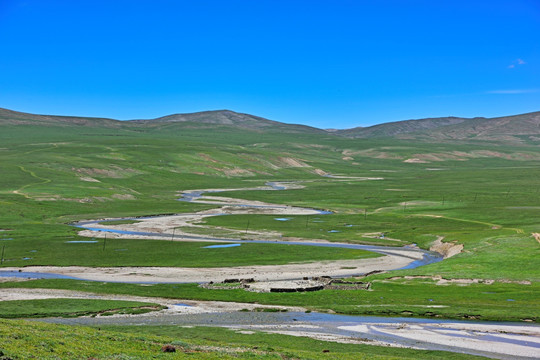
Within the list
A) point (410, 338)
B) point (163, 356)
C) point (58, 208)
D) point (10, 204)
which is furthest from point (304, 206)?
point (163, 356)

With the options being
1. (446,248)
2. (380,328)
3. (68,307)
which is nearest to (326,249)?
(446,248)

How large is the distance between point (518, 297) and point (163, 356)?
4156 centimetres

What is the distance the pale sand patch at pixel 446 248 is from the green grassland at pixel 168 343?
4982 centimetres

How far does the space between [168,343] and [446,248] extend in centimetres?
6624

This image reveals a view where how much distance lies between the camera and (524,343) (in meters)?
42.1

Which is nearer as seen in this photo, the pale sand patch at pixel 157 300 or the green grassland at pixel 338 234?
the pale sand patch at pixel 157 300

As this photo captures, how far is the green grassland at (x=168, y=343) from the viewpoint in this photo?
29.5m

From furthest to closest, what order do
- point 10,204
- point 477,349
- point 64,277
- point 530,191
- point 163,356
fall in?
point 530,191 → point 10,204 → point 64,277 → point 477,349 → point 163,356

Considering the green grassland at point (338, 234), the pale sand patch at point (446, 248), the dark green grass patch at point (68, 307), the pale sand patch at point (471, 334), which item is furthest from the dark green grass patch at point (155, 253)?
the pale sand patch at point (471, 334)

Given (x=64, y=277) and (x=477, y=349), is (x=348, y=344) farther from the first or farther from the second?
(x=64, y=277)

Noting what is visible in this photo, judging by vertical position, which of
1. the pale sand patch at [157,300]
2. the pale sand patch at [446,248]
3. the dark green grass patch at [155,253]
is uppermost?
the pale sand patch at [446,248]

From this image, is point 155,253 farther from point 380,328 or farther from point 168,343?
point 168,343

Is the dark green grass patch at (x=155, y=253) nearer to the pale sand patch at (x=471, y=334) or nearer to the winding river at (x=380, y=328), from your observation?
the winding river at (x=380, y=328)

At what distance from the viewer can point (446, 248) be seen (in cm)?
9194
